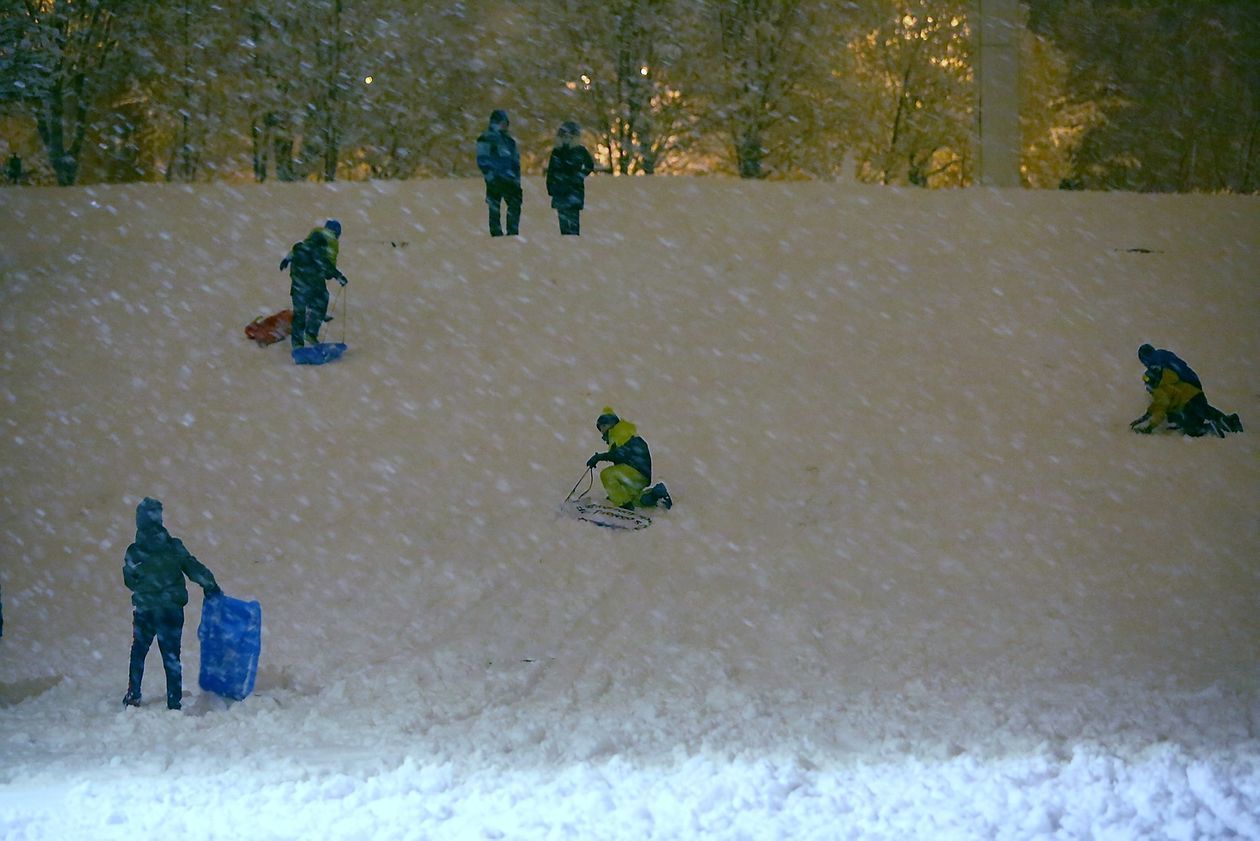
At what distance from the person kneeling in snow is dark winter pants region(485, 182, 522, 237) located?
8307mm

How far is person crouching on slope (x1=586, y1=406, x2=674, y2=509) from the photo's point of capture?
36.9 ft

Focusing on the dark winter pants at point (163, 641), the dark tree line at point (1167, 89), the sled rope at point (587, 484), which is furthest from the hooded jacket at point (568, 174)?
the dark tree line at point (1167, 89)

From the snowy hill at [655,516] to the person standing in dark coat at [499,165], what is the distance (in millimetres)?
704

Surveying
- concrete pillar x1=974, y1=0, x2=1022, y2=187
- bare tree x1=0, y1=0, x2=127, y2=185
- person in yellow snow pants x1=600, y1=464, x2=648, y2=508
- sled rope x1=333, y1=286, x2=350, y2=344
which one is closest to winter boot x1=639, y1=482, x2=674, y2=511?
person in yellow snow pants x1=600, y1=464, x2=648, y2=508

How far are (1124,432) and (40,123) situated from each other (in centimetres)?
2002

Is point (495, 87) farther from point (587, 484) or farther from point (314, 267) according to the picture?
point (587, 484)

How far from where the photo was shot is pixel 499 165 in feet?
57.0

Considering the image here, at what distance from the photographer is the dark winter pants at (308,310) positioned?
14898 millimetres

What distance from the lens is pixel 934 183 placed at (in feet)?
100

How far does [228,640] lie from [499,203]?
11050 mm

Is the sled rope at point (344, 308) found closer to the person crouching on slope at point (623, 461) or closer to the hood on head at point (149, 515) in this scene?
the person crouching on slope at point (623, 461)

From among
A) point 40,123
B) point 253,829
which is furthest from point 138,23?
point 253,829

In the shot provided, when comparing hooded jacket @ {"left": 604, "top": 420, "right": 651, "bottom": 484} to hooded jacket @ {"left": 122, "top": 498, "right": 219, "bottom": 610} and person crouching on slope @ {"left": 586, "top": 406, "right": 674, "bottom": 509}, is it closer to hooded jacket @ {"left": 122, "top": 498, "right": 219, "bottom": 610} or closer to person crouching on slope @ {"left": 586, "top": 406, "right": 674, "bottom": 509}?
person crouching on slope @ {"left": 586, "top": 406, "right": 674, "bottom": 509}

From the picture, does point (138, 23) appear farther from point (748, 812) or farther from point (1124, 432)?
point (748, 812)
